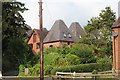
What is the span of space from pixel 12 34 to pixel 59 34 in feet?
98.8

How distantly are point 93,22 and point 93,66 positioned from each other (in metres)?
15.3

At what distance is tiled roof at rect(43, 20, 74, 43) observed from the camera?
60600 mm

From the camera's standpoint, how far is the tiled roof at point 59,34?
199ft

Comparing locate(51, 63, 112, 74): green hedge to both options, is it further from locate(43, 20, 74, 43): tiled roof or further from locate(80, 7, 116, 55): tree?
locate(43, 20, 74, 43): tiled roof

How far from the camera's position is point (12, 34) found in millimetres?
30875

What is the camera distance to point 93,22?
4931 cm

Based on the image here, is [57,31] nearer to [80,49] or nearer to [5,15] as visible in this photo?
[80,49]

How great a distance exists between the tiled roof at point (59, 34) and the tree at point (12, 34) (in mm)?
27374

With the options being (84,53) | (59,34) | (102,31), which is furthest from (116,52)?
(59,34)

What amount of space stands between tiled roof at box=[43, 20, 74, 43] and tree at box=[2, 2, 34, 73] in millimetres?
27374

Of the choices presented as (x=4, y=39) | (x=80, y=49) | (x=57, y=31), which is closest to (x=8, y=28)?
(x=4, y=39)

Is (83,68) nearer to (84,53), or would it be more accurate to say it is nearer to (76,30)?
(84,53)

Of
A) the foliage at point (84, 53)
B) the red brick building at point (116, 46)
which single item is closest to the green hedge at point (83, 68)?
the foliage at point (84, 53)

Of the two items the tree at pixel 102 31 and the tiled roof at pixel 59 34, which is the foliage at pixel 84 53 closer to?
the tree at pixel 102 31
